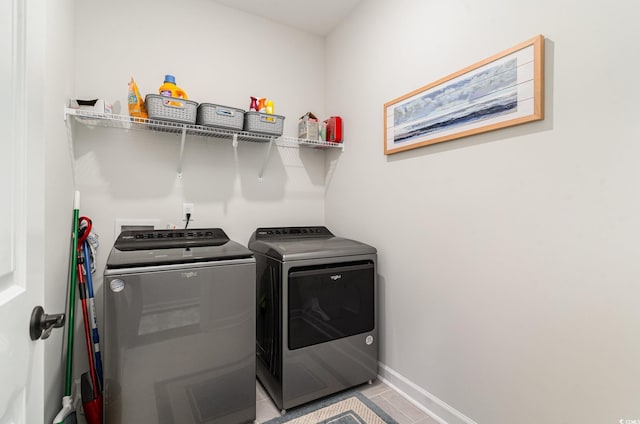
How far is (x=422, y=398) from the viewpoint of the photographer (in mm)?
1775

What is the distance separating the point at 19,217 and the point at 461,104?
173 cm

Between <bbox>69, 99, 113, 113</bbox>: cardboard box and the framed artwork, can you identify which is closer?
the framed artwork

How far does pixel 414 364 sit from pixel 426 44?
1899 millimetres

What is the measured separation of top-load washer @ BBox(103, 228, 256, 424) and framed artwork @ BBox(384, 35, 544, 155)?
1.23 metres

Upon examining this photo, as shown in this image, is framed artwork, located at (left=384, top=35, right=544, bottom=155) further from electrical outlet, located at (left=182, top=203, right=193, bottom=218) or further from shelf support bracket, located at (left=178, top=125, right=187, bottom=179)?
electrical outlet, located at (left=182, top=203, right=193, bottom=218)

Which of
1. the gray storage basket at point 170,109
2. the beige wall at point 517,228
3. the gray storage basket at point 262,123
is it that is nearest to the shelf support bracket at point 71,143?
the gray storage basket at point 170,109

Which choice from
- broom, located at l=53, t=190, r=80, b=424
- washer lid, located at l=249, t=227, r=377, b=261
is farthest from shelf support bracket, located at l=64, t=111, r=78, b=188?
washer lid, located at l=249, t=227, r=377, b=261

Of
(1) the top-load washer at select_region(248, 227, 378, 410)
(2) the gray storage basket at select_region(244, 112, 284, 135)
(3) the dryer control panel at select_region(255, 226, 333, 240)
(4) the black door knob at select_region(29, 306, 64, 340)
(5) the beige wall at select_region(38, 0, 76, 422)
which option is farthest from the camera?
(3) the dryer control panel at select_region(255, 226, 333, 240)

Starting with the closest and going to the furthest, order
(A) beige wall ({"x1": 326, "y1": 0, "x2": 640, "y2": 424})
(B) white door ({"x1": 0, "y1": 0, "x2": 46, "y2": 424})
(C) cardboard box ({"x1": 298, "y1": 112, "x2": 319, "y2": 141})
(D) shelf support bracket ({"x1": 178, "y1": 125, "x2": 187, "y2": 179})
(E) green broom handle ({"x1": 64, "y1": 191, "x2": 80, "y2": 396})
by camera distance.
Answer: (B) white door ({"x1": 0, "y1": 0, "x2": 46, "y2": 424}), (A) beige wall ({"x1": 326, "y1": 0, "x2": 640, "y2": 424}), (E) green broom handle ({"x1": 64, "y1": 191, "x2": 80, "y2": 396}), (D) shelf support bracket ({"x1": 178, "y1": 125, "x2": 187, "y2": 179}), (C) cardboard box ({"x1": 298, "y1": 112, "x2": 319, "y2": 141})

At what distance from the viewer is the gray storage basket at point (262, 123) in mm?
2059

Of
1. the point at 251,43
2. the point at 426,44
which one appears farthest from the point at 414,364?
the point at 251,43

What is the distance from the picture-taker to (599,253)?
3.64 ft

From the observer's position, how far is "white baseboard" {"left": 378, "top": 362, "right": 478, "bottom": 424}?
1595 mm

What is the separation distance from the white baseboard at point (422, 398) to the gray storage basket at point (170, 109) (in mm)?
2065
